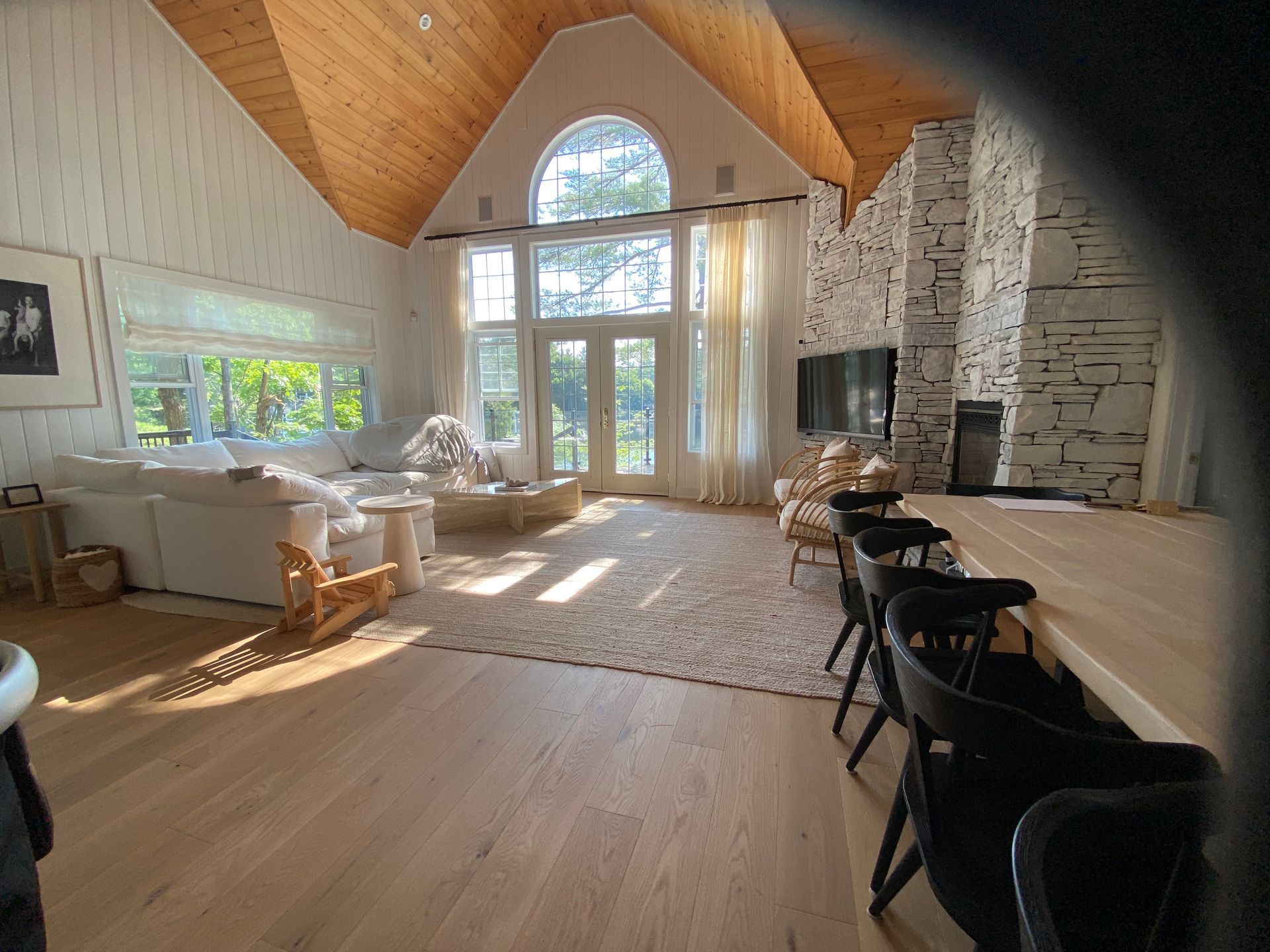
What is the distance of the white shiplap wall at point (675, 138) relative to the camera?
5059 mm

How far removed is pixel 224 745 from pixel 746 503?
4427mm

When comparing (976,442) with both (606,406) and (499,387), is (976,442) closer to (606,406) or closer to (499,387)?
(606,406)

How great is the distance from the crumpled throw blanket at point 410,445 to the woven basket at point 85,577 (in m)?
2.12

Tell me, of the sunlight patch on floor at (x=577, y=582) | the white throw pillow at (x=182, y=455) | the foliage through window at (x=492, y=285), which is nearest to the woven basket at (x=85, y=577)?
the white throw pillow at (x=182, y=455)

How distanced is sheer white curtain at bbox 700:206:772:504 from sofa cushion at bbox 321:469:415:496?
9.18 ft

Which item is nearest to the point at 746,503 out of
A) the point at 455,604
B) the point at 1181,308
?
the point at 455,604

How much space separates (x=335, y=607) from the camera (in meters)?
2.76

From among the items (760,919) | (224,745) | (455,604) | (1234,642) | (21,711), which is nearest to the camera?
(1234,642)

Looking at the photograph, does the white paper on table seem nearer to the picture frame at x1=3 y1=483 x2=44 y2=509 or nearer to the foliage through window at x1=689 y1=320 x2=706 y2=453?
the foliage through window at x1=689 y1=320 x2=706 y2=453

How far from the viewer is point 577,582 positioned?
3.28 metres

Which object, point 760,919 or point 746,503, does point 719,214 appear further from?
point 760,919

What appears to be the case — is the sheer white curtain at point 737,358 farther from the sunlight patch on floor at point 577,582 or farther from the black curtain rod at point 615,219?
the sunlight patch on floor at point 577,582

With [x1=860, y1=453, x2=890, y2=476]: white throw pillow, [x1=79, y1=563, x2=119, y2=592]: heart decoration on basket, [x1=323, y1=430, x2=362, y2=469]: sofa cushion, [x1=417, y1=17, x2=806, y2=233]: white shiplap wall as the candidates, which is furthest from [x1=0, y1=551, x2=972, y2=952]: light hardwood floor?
[x1=417, y1=17, x2=806, y2=233]: white shiplap wall

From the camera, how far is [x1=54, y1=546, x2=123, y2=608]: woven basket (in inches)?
116
